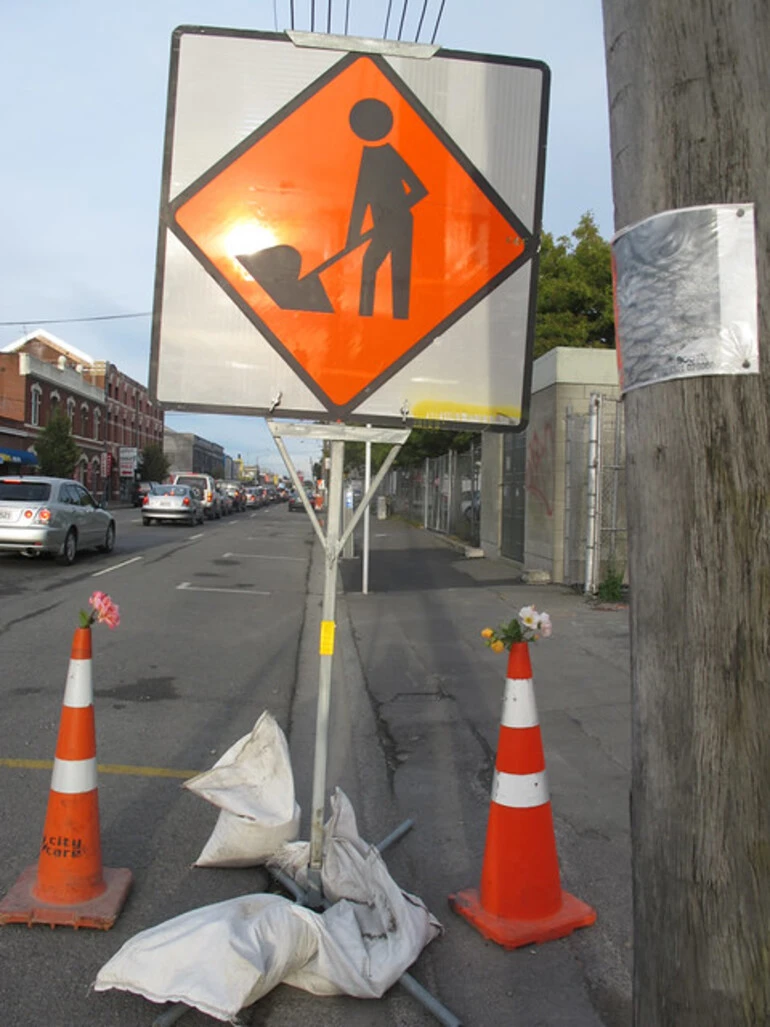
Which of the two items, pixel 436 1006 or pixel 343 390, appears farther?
pixel 343 390

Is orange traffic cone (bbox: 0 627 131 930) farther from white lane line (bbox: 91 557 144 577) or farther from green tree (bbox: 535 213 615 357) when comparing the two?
green tree (bbox: 535 213 615 357)

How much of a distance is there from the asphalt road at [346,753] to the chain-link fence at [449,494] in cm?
756

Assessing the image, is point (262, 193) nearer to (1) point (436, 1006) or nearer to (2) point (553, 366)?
(1) point (436, 1006)

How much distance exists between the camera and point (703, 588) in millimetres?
1654

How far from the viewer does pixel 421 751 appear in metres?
5.58

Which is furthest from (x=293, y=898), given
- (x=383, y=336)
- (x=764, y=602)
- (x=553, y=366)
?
(x=553, y=366)

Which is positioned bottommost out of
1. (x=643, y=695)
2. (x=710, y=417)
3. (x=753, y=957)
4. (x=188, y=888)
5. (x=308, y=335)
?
(x=188, y=888)

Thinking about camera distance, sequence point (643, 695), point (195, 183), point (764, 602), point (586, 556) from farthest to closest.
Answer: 1. point (586, 556)
2. point (195, 183)
3. point (643, 695)
4. point (764, 602)

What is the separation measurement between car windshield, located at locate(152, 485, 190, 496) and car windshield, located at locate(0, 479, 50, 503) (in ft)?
45.8

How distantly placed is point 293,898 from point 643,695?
2.20 metres

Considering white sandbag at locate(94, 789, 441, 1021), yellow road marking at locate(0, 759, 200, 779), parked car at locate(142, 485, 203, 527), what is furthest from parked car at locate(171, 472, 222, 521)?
white sandbag at locate(94, 789, 441, 1021)

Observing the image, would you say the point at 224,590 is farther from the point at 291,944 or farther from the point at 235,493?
the point at 235,493

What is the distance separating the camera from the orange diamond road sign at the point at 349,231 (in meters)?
3.15

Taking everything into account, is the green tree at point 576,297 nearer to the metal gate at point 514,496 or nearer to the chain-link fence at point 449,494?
the chain-link fence at point 449,494
